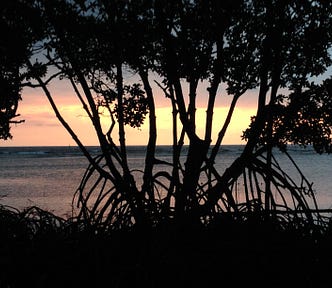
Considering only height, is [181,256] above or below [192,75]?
below

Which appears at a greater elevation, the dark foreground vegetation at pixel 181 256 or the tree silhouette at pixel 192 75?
the tree silhouette at pixel 192 75

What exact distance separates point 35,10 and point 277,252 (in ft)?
12.1

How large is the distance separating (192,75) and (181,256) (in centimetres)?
213

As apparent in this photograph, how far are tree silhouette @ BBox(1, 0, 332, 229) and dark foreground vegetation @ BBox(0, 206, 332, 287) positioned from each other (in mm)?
205

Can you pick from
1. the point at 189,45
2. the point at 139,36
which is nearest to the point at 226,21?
the point at 189,45

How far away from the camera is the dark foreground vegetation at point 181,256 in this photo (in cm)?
425

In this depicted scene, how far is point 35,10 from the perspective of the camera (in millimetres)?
5598

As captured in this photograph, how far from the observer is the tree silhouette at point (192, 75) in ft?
16.6

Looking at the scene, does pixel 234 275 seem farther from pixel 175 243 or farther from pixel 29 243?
pixel 29 243

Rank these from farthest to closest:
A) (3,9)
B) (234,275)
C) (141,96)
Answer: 1. (141,96)
2. (3,9)
3. (234,275)

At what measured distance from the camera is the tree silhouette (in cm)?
507

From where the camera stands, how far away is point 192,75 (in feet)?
18.0

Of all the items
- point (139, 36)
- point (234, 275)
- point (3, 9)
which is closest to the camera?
point (234, 275)

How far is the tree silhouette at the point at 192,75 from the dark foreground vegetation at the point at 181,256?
0.20m
